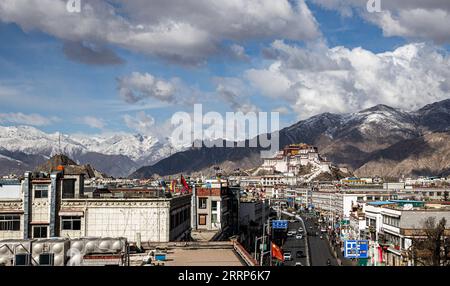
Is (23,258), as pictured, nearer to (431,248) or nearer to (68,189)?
(68,189)

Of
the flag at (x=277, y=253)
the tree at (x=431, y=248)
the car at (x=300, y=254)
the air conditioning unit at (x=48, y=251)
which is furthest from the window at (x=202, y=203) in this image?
the air conditioning unit at (x=48, y=251)

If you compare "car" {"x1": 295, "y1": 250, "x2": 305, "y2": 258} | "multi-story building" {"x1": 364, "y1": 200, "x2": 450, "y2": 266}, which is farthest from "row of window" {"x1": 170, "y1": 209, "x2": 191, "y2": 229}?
"car" {"x1": 295, "y1": 250, "x2": 305, "y2": 258}

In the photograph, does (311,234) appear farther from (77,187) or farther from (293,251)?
(77,187)

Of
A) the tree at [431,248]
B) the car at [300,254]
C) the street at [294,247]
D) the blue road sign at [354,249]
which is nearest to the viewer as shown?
the tree at [431,248]

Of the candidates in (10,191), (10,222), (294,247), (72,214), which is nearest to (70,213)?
(72,214)

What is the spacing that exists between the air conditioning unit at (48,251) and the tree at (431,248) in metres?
37.2

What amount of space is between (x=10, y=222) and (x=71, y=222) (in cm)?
444

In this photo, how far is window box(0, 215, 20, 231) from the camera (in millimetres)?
44250

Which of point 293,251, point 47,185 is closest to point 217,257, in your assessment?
point 47,185

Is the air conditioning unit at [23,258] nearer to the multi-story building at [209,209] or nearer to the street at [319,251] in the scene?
the multi-story building at [209,209]

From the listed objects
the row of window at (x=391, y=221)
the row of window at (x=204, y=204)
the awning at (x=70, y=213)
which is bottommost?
the row of window at (x=391, y=221)

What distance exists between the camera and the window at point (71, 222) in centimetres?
4481

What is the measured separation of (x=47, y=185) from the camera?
146 feet
